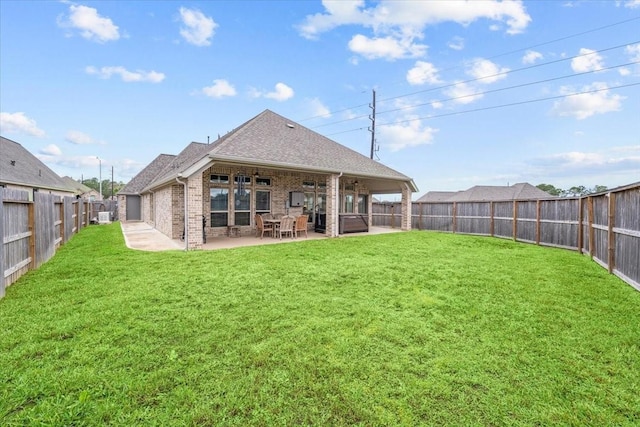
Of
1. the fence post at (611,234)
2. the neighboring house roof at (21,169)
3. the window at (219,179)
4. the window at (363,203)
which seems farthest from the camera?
the neighboring house roof at (21,169)

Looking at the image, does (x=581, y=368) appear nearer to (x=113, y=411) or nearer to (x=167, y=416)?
(x=167, y=416)

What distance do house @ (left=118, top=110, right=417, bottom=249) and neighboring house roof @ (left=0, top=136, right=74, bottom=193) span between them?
982cm

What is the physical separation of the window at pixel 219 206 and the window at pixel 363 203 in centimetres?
773

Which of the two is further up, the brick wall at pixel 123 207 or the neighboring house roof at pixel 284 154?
the neighboring house roof at pixel 284 154

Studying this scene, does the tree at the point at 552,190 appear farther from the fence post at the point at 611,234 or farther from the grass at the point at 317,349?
the grass at the point at 317,349

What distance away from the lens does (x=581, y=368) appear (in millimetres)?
2727

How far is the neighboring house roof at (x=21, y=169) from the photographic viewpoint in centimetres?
1700

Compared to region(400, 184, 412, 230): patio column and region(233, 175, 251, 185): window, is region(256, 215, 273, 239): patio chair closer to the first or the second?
region(233, 175, 251, 185): window

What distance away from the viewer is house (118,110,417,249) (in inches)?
384

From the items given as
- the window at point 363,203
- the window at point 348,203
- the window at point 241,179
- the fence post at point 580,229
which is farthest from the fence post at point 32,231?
the fence post at point 580,229

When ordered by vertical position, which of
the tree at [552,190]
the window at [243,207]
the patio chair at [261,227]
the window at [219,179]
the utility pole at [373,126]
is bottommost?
the patio chair at [261,227]

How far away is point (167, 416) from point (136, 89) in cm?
1936

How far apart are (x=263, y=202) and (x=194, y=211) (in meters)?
3.95

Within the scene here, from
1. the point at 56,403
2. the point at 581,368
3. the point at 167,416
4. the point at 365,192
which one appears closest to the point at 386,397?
the point at 167,416
